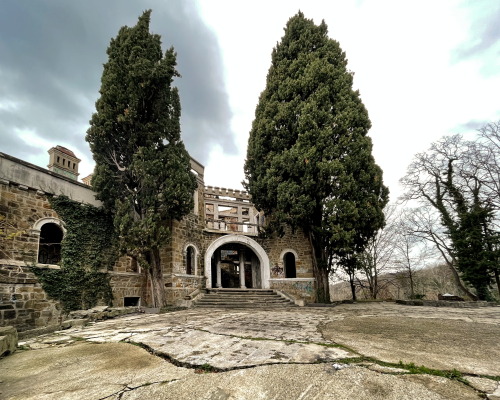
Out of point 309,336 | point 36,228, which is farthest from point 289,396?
point 36,228

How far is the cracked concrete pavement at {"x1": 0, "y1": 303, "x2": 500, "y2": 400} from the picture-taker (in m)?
1.98

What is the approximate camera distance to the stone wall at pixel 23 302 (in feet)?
26.5

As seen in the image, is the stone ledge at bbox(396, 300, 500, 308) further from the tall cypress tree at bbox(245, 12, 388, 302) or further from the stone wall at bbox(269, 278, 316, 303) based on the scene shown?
the stone wall at bbox(269, 278, 316, 303)

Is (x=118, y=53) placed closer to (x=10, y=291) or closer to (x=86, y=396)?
(x=10, y=291)

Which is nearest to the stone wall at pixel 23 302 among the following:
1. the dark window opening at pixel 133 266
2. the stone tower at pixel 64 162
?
the dark window opening at pixel 133 266

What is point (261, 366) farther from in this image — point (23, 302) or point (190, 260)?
point (190, 260)

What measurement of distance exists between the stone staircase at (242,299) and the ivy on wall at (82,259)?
3.88 metres

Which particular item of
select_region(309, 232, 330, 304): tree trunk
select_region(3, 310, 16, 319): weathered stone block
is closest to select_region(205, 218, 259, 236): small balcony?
select_region(309, 232, 330, 304): tree trunk

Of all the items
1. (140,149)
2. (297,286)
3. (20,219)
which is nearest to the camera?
(20,219)

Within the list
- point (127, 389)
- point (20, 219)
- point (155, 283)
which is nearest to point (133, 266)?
point (155, 283)

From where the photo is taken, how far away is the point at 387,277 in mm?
22562

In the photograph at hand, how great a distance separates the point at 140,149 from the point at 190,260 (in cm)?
624

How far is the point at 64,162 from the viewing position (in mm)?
16062

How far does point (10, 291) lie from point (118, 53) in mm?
9070
